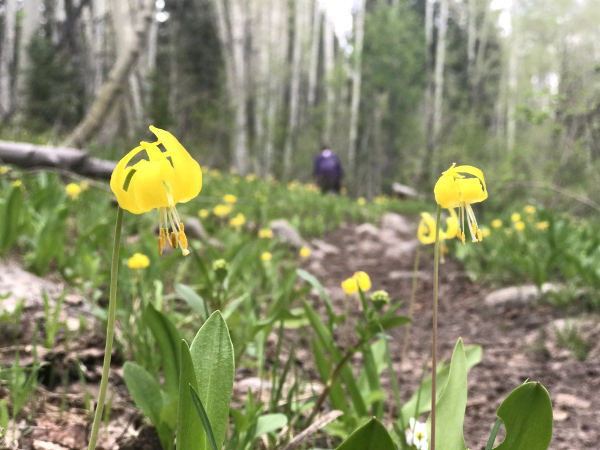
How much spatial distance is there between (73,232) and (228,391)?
10.9ft

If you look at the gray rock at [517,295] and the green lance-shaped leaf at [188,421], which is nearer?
the green lance-shaped leaf at [188,421]

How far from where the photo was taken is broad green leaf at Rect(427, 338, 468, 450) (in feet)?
3.46

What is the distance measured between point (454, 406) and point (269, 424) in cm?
52

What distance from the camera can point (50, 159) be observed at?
4.04 meters

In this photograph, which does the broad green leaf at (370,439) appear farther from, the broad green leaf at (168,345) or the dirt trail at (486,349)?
the dirt trail at (486,349)

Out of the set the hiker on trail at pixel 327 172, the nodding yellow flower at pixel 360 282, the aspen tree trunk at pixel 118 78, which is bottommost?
the nodding yellow flower at pixel 360 282

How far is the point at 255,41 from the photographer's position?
2080 cm

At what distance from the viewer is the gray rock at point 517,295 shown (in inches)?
141

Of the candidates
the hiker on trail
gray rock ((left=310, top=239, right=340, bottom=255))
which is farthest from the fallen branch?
the hiker on trail

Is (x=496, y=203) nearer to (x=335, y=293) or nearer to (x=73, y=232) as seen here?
(x=335, y=293)

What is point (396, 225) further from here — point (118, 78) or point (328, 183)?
point (118, 78)

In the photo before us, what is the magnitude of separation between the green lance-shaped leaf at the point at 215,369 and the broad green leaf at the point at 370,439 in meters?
0.26

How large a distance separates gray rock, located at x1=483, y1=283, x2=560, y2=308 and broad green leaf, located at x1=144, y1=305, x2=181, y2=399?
2962 millimetres

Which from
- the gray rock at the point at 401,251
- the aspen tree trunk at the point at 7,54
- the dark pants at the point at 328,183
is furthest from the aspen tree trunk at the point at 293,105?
the gray rock at the point at 401,251
